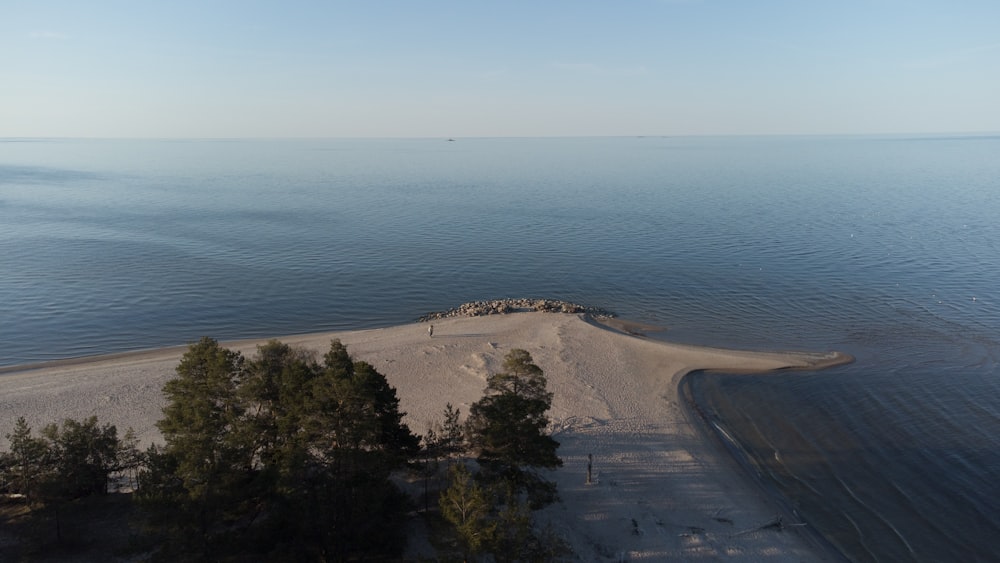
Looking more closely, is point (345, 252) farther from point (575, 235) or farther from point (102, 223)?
point (102, 223)

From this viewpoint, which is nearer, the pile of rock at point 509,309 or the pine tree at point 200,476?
the pine tree at point 200,476

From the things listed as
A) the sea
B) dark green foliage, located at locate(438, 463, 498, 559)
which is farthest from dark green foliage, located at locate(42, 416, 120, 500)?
the sea

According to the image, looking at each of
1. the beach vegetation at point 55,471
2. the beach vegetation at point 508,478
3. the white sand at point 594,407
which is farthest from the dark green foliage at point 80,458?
the beach vegetation at point 508,478

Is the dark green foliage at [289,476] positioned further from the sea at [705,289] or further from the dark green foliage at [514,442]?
the sea at [705,289]

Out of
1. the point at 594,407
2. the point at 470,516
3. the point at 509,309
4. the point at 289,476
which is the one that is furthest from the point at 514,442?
the point at 509,309

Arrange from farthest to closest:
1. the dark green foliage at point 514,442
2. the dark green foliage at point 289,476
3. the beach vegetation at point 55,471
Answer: the dark green foliage at point 514,442 → the beach vegetation at point 55,471 → the dark green foliage at point 289,476

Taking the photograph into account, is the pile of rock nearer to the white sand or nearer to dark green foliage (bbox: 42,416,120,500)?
the white sand
